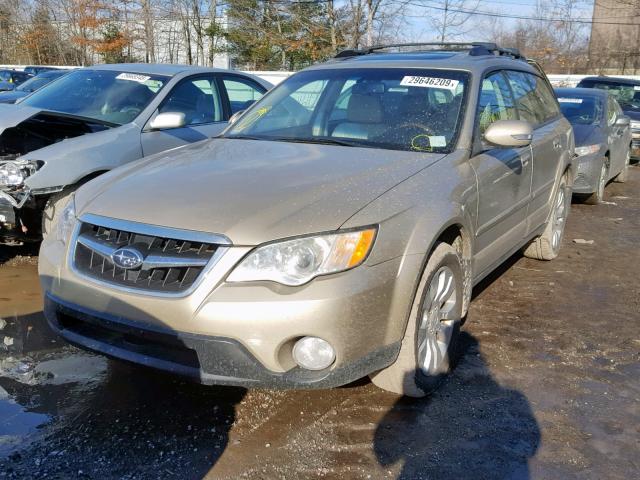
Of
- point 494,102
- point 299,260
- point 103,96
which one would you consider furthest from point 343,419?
point 103,96

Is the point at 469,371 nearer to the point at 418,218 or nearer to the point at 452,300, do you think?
the point at 452,300

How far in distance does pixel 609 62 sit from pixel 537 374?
38.9 metres

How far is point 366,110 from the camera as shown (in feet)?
13.0

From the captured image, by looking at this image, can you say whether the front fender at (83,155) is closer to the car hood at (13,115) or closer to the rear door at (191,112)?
the rear door at (191,112)

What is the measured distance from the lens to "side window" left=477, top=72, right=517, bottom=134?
391 centimetres

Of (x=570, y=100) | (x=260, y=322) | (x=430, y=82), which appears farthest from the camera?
(x=570, y=100)

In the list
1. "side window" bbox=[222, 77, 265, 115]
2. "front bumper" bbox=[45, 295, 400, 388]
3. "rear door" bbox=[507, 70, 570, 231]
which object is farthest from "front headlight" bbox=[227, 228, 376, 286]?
"side window" bbox=[222, 77, 265, 115]

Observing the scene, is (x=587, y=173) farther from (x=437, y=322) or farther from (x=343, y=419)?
(x=343, y=419)

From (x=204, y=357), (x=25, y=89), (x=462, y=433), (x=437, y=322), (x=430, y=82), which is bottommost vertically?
(x=462, y=433)

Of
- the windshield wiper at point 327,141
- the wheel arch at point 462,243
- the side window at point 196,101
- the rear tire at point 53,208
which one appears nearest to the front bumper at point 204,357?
the wheel arch at point 462,243

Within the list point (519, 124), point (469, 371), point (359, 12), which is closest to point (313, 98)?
point (519, 124)

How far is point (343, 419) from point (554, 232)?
3.48 m

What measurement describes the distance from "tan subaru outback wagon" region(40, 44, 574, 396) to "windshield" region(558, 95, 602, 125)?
17.6 ft

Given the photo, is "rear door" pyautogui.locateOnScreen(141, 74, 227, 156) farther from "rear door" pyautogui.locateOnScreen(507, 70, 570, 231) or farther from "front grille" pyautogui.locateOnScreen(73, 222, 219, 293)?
"rear door" pyautogui.locateOnScreen(507, 70, 570, 231)
